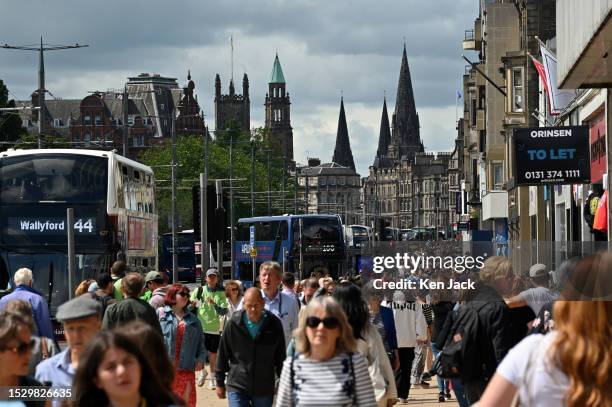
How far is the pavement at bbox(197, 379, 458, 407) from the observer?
1914 cm

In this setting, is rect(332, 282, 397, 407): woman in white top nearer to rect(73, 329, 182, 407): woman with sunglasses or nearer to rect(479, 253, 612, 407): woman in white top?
rect(479, 253, 612, 407): woman in white top

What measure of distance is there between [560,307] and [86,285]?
1120 centimetres

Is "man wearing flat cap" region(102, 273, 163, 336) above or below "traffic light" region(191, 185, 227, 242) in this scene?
below

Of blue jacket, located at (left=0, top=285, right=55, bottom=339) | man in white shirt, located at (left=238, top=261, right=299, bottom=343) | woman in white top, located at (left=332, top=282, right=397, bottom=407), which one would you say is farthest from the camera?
man in white shirt, located at (left=238, top=261, right=299, bottom=343)

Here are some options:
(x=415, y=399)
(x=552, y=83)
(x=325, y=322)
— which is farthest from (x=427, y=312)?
(x=552, y=83)

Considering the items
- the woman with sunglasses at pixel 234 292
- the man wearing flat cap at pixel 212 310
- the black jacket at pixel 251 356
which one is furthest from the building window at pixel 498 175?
the black jacket at pixel 251 356

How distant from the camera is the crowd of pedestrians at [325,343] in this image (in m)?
6.12

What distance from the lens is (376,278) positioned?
15.3m

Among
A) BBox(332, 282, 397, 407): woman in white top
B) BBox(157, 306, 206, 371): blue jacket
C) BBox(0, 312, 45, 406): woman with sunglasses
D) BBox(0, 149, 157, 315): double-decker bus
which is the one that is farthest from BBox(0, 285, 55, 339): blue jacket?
BBox(0, 149, 157, 315): double-decker bus

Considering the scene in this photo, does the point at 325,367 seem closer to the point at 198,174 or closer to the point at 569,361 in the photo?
the point at 569,361

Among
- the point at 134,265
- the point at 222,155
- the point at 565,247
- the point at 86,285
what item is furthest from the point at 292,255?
the point at 222,155

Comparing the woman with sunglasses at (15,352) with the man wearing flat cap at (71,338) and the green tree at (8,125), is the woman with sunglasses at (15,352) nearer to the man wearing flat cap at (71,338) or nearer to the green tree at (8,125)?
the man wearing flat cap at (71,338)

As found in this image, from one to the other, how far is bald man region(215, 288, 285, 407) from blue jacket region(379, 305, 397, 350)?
2635mm

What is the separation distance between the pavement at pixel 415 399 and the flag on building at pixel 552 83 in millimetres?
15481
